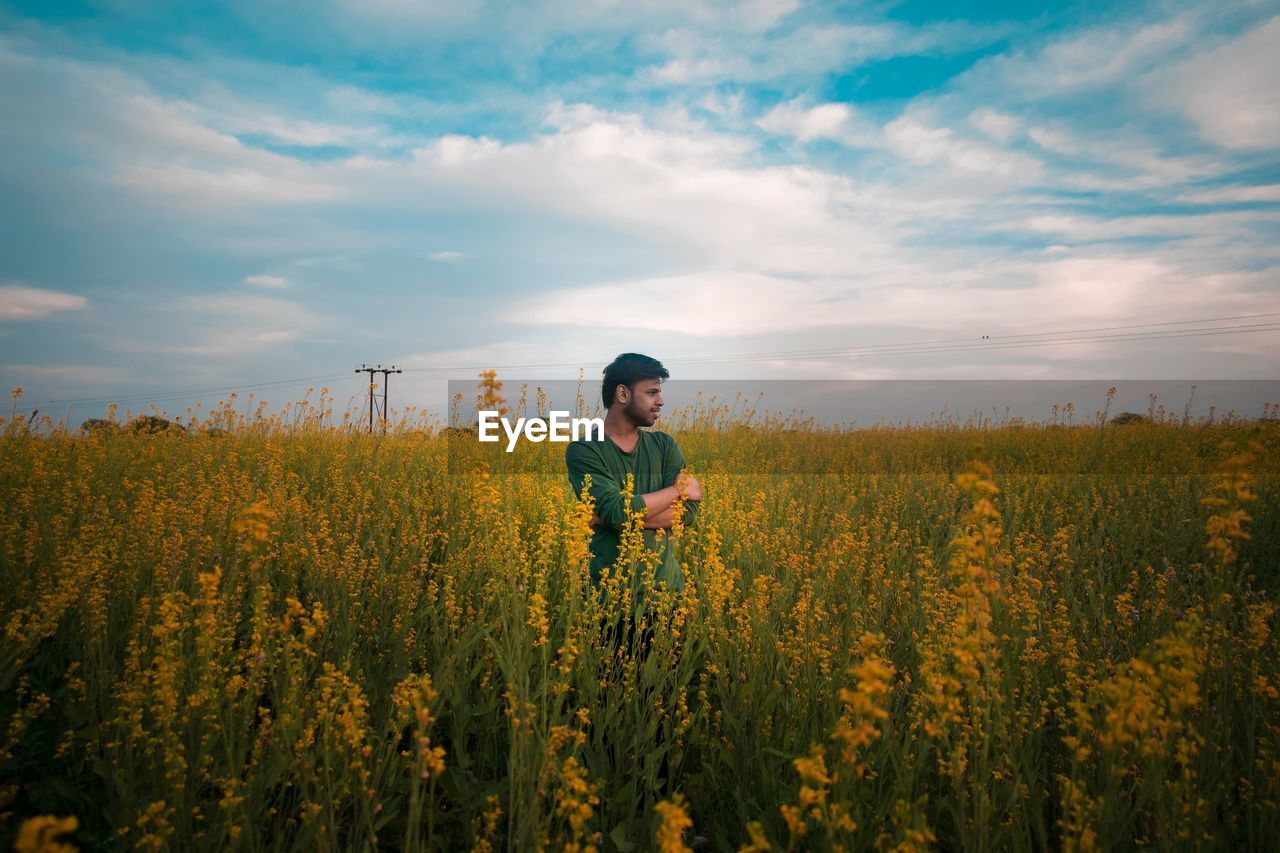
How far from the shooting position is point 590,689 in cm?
235

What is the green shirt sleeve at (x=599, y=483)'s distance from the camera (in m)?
3.34

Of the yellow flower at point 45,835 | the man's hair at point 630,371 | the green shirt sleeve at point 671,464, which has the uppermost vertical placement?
the man's hair at point 630,371

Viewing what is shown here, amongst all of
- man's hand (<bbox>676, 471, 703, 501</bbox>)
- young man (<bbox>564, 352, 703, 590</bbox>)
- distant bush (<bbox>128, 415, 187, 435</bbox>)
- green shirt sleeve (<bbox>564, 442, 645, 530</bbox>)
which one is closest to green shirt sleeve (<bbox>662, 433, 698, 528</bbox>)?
young man (<bbox>564, 352, 703, 590</bbox>)

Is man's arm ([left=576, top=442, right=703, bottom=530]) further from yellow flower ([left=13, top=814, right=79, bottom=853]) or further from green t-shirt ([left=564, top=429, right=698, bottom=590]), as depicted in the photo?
yellow flower ([left=13, top=814, right=79, bottom=853])

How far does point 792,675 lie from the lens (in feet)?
8.20

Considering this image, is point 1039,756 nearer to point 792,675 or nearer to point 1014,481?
point 792,675

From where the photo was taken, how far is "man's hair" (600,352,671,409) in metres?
3.86

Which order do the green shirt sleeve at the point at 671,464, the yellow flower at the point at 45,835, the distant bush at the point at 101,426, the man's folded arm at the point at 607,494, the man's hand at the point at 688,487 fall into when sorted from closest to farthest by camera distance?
the yellow flower at the point at 45,835
the man's folded arm at the point at 607,494
the man's hand at the point at 688,487
the green shirt sleeve at the point at 671,464
the distant bush at the point at 101,426

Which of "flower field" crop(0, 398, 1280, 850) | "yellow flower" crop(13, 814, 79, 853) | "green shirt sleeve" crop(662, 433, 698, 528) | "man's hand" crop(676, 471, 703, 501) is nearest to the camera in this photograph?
"yellow flower" crop(13, 814, 79, 853)

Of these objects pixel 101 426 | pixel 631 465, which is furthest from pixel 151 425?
pixel 631 465

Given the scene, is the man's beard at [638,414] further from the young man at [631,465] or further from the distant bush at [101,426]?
the distant bush at [101,426]

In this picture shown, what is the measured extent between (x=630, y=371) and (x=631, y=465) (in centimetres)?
56

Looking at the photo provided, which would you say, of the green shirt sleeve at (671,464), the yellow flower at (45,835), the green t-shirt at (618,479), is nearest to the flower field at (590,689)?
the yellow flower at (45,835)

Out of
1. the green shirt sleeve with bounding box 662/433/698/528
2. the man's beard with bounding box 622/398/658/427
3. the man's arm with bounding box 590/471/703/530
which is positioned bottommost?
the man's arm with bounding box 590/471/703/530
